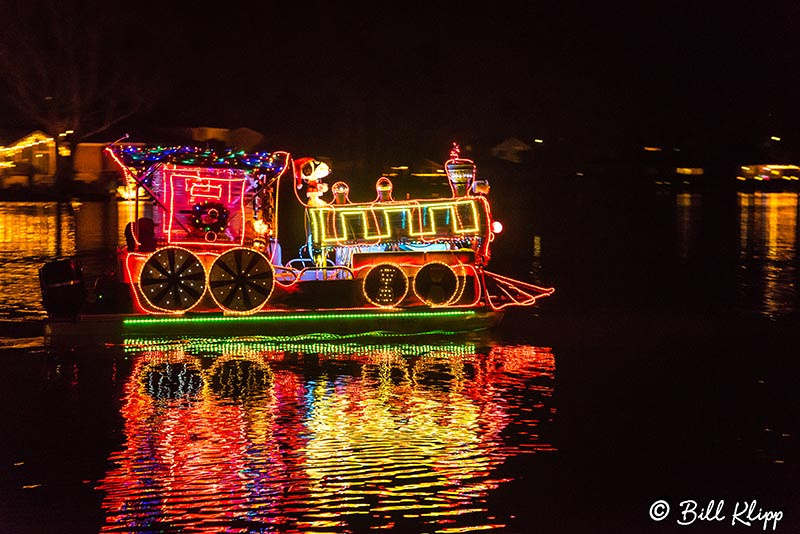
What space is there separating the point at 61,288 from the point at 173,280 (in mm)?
1451

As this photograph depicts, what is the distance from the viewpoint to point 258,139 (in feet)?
228

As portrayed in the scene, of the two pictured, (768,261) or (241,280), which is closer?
(241,280)

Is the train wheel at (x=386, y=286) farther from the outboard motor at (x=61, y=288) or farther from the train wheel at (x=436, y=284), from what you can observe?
the outboard motor at (x=61, y=288)

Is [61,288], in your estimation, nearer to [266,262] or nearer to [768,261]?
[266,262]

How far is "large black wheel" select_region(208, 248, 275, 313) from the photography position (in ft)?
47.9

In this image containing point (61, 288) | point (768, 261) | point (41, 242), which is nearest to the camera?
point (61, 288)

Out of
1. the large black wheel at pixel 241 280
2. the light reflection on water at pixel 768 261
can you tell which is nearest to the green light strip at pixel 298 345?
the large black wheel at pixel 241 280

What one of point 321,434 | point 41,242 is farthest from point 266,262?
point 41,242

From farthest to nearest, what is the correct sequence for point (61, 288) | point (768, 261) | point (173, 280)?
1. point (768, 261)
2. point (173, 280)
3. point (61, 288)

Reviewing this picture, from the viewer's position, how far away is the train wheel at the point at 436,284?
603 inches

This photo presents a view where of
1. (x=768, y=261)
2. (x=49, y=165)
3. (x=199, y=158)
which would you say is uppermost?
(x=49, y=165)

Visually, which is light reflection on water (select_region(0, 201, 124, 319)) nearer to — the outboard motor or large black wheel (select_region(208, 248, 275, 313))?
the outboard motor

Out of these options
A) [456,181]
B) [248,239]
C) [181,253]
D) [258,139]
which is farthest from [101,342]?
[258,139]

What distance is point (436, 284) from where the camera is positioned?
15359 millimetres
